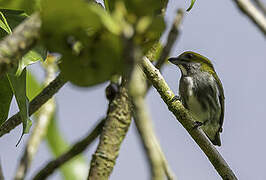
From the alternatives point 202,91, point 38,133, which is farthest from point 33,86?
point 202,91

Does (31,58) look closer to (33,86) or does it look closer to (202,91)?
(33,86)

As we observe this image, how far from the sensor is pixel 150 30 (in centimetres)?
79

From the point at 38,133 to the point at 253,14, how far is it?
1.11m

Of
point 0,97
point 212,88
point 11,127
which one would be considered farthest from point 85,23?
point 212,88

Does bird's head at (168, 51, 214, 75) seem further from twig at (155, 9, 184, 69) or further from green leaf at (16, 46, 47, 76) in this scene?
twig at (155, 9, 184, 69)

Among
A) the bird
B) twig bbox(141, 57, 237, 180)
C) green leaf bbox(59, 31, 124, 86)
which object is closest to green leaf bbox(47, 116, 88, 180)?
twig bbox(141, 57, 237, 180)

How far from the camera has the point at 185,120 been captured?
2619 millimetres

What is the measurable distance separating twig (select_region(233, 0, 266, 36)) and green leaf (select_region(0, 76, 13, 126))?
1476mm

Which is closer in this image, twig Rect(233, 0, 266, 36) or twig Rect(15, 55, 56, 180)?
twig Rect(233, 0, 266, 36)

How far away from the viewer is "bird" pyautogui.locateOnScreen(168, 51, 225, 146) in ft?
17.0

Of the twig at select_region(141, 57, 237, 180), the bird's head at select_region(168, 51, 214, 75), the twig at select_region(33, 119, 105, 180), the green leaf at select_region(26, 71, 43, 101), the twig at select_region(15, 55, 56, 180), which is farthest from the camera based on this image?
the bird's head at select_region(168, 51, 214, 75)

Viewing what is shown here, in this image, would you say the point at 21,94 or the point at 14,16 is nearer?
the point at 21,94

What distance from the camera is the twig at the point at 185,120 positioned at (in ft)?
7.76

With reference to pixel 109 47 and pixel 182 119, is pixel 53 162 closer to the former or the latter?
pixel 109 47
